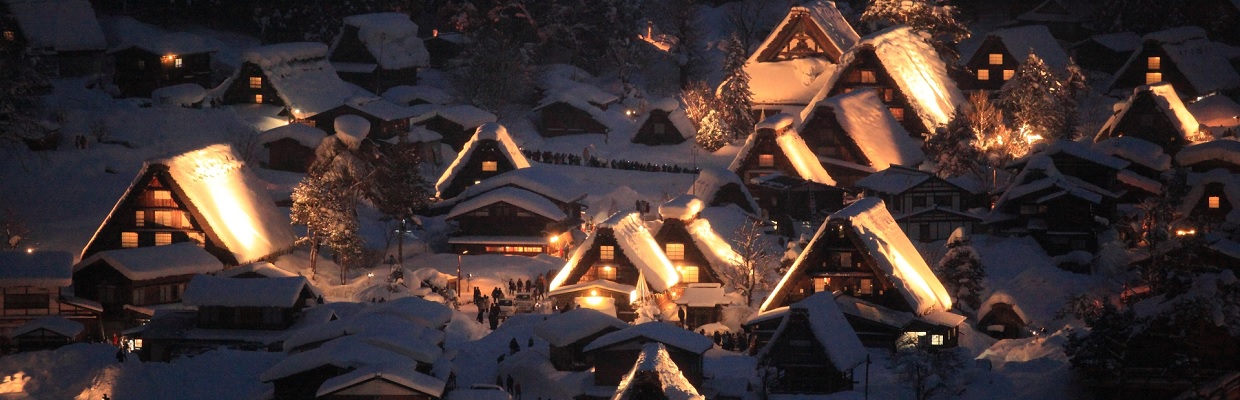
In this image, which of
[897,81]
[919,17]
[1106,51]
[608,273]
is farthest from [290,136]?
[1106,51]

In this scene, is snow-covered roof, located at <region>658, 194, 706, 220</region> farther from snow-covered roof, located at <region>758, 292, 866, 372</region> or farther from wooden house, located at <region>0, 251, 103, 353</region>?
wooden house, located at <region>0, 251, 103, 353</region>

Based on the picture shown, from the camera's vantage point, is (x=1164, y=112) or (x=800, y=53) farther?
(x=800, y=53)

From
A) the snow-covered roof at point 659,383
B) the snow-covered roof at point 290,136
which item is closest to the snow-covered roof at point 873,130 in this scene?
the snow-covered roof at point 290,136

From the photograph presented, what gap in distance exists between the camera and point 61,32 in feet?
278

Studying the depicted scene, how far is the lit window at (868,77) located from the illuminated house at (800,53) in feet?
7.23

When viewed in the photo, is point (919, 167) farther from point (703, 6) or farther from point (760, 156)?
point (703, 6)

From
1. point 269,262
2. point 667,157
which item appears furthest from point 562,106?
point 269,262

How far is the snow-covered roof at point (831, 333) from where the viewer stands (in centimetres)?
4969

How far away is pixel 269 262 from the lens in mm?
63719

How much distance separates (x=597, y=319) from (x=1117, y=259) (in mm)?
A: 18509

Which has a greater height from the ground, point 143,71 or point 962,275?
point 143,71

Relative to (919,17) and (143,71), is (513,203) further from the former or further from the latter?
(919,17)

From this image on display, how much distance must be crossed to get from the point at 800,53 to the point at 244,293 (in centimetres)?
3483

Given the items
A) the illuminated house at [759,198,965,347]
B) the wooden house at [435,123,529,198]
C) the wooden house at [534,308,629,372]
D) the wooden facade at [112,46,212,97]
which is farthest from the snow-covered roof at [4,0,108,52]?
the illuminated house at [759,198,965,347]
